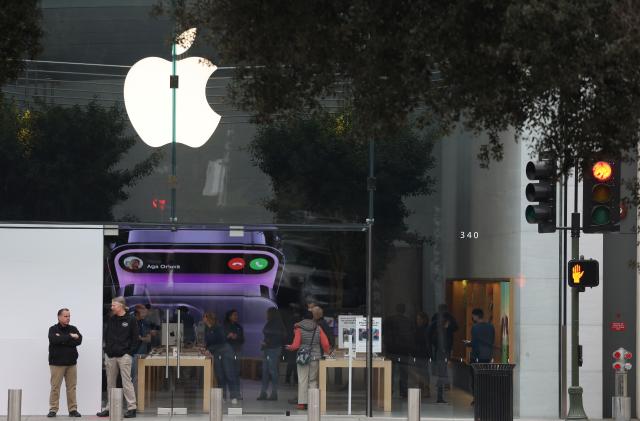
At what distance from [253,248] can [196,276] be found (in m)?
0.98

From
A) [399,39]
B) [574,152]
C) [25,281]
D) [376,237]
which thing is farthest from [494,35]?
[25,281]

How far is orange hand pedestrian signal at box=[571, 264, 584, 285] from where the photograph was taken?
52.0 feet

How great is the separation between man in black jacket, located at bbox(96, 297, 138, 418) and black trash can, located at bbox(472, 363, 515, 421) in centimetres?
538

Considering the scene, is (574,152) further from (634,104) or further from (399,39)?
(399,39)

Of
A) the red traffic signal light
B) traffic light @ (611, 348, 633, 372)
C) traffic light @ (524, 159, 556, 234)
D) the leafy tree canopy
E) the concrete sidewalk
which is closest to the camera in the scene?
the leafy tree canopy

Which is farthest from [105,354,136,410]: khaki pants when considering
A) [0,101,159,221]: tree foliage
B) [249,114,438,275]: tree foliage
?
[249,114,438,275]: tree foliage

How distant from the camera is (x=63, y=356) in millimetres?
17609

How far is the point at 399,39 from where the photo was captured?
11102 mm

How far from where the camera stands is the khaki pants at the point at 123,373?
17.7 metres

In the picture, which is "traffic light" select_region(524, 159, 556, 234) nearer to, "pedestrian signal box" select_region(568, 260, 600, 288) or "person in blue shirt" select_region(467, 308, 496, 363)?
"pedestrian signal box" select_region(568, 260, 600, 288)

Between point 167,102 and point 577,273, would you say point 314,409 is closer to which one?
point 577,273

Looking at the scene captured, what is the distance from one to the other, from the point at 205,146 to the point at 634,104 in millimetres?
9246

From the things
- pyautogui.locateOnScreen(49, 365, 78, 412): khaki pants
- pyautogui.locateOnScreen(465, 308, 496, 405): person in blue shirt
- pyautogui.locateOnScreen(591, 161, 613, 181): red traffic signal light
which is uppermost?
pyautogui.locateOnScreen(591, 161, 613, 181): red traffic signal light

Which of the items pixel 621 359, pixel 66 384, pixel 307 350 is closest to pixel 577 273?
pixel 621 359
